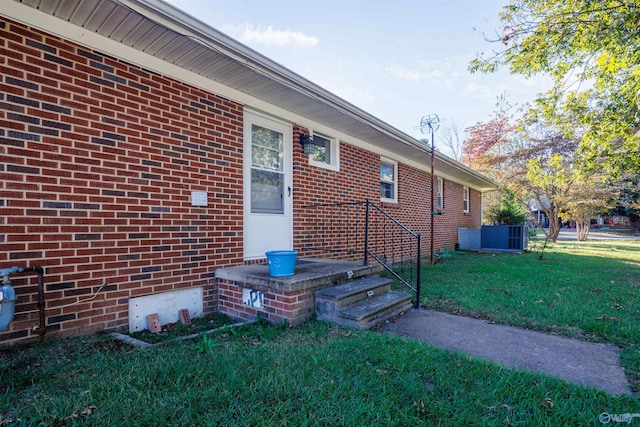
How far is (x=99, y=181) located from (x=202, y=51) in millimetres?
1568

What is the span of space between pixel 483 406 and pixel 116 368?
2313 mm

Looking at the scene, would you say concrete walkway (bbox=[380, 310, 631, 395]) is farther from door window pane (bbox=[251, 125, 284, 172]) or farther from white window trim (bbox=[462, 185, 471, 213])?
white window trim (bbox=[462, 185, 471, 213])

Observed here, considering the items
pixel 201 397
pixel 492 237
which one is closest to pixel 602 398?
pixel 201 397

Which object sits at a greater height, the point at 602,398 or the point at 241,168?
the point at 241,168

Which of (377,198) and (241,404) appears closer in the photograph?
(241,404)

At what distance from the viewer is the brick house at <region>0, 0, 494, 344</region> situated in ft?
8.27

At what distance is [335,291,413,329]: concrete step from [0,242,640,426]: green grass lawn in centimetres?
18

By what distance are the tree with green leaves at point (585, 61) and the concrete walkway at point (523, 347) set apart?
14.5 feet

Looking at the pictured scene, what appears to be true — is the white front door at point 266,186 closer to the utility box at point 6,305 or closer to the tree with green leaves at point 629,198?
the utility box at point 6,305

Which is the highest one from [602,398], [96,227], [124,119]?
[124,119]

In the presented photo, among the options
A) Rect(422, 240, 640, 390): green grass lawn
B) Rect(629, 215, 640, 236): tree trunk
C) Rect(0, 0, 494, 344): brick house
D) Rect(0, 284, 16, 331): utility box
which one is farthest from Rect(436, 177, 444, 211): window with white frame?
Rect(629, 215, 640, 236): tree trunk

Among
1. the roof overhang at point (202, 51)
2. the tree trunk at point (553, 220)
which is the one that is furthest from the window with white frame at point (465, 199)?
the roof overhang at point (202, 51)

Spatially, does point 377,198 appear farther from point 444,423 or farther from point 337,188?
point 444,423

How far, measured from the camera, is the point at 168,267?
11.1 ft
